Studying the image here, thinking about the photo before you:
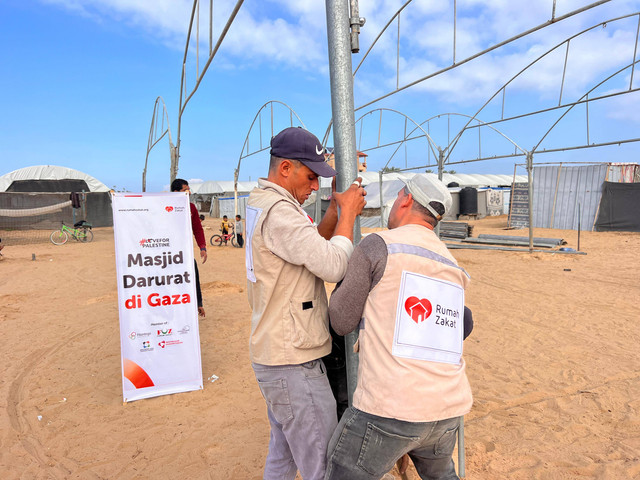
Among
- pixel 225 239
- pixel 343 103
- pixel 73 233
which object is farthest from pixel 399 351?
pixel 73 233

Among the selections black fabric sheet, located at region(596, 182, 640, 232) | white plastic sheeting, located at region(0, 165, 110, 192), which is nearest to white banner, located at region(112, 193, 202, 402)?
black fabric sheet, located at region(596, 182, 640, 232)

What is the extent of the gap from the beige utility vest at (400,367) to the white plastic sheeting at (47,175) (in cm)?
3610

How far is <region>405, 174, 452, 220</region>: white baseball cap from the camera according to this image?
159 centimetres

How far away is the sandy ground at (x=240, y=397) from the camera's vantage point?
293cm

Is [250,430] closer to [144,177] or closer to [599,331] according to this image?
[599,331]

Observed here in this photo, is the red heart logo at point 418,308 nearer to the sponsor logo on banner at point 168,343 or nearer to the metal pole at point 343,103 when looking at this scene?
the metal pole at point 343,103

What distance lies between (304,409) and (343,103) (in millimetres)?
1346

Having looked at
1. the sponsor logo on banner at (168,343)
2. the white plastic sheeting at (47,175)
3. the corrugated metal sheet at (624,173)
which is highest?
the white plastic sheeting at (47,175)

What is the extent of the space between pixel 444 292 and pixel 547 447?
2380mm

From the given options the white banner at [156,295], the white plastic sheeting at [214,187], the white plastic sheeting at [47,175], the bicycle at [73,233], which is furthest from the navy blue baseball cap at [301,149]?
the white plastic sheeting at [214,187]

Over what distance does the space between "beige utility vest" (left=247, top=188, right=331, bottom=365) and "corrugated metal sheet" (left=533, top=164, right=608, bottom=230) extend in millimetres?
19993

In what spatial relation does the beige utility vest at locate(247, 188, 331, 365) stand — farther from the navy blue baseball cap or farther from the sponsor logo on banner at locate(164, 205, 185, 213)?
the sponsor logo on banner at locate(164, 205, 185, 213)

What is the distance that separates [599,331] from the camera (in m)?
5.62

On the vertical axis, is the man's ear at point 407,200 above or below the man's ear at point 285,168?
below
